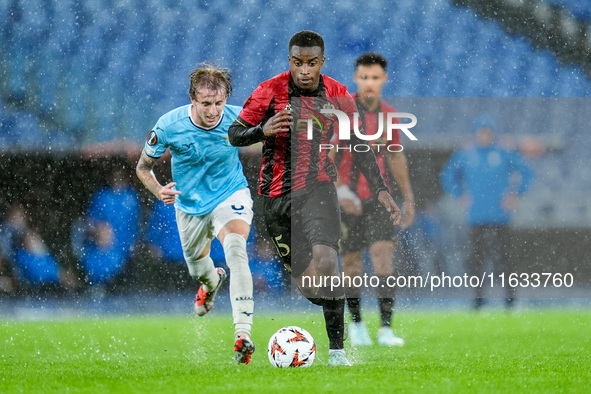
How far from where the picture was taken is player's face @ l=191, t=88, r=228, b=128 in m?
5.01

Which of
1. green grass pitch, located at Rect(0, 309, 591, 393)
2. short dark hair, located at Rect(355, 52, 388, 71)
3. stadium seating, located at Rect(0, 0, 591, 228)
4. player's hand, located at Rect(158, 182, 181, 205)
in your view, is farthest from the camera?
stadium seating, located at Rect(0, 0, 591, 228)

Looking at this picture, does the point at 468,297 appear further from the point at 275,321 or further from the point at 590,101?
the point at 590,101

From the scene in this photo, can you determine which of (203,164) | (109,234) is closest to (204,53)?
(109,234)

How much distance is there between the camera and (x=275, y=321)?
25.5ft

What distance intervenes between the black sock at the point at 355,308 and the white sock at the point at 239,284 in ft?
3.60

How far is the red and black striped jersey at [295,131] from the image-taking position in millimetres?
4258

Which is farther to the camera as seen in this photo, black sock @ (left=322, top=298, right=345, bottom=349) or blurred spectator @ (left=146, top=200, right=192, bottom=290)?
blurred spectator @ (left=146, top=200, right=192, bottom=290)

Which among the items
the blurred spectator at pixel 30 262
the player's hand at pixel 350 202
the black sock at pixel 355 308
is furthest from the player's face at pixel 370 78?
the blurred spectator at pixel 30 262

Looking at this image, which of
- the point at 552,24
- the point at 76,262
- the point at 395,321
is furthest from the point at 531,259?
the point at 76,262

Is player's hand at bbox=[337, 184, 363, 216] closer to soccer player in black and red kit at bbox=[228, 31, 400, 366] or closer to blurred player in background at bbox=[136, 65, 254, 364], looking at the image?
blurred player in background at bbox=[136, 65, 254, 364]

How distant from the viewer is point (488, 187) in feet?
24.0

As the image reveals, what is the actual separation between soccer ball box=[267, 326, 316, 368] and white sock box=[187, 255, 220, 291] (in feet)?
4.91

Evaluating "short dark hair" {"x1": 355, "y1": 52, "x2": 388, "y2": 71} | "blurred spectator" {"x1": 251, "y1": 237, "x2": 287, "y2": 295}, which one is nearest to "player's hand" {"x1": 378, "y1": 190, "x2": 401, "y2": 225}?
"short dark hair" {"x1": 355, "y1": 52, "x2": 388, "y2": 71}

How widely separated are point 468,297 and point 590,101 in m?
3.41
